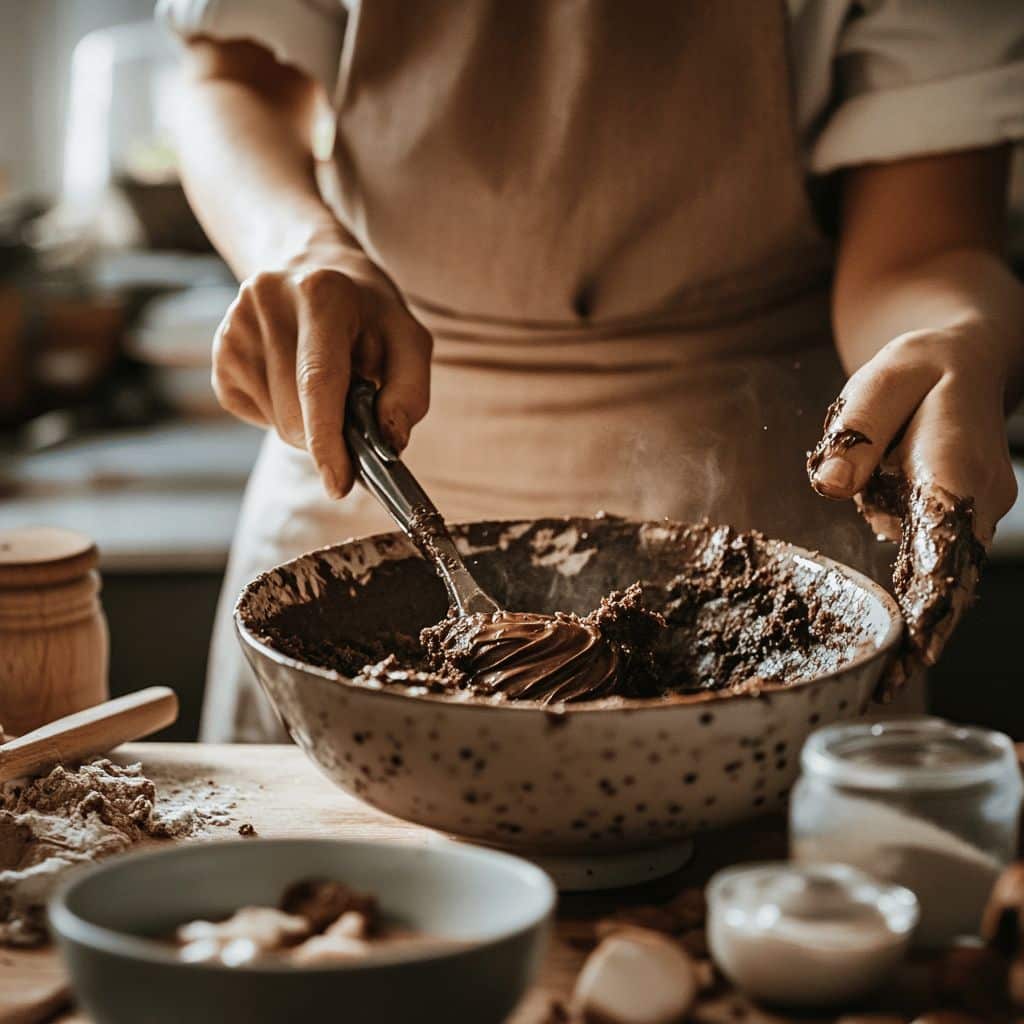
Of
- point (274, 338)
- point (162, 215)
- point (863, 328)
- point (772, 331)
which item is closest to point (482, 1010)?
point (274, 338)

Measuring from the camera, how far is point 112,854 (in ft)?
2.89

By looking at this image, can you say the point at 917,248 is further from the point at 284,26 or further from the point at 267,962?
the point at 267,962

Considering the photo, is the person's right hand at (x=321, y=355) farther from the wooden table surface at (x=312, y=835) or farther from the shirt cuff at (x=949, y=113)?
the shirt cuff at (x=949, y=113)

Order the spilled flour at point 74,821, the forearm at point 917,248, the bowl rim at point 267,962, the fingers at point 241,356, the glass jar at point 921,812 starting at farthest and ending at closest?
the forearm at point 917,248
the fingers at point 241,356
the spilled flour at point 74,821
the glass jar at point 921,812
the bowl rim at point 267,962

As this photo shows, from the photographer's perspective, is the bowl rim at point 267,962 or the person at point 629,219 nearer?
the bowl rim at point 267,962

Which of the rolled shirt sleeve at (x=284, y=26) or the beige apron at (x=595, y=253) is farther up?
the rolled shirt sleeve at (x=284, y=26)

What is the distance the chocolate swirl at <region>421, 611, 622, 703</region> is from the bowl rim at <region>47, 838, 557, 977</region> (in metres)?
0.24

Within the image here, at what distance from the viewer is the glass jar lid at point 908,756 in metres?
0.67

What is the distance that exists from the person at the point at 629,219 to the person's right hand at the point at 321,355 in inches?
1.6

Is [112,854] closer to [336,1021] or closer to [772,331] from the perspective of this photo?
[336,1021]

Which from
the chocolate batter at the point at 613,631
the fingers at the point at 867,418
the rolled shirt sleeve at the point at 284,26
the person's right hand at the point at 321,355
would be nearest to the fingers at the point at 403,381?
the person's right hand at the point at 321,355

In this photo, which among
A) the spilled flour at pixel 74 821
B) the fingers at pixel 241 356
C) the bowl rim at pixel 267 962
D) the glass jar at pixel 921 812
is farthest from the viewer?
the fingers at pixel 241 356

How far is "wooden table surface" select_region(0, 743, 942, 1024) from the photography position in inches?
28.0

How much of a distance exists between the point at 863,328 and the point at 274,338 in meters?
0.52
